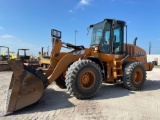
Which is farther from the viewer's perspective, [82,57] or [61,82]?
[61,82]

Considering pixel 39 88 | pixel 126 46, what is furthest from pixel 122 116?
pixel 126 46

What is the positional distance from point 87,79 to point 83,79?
0.65ft

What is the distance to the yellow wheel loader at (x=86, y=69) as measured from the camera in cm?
556

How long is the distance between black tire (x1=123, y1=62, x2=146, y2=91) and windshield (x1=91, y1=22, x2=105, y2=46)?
5.14ft

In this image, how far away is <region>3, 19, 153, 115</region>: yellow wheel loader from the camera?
219 inches

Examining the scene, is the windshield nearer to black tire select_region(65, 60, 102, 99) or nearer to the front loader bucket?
black tire select_region(65, 60, 102, 99)

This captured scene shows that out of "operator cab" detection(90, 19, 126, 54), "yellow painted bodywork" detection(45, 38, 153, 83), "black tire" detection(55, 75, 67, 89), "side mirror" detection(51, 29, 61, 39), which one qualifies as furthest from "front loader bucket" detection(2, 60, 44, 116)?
"operator cab" detection(90, 19, 126, 54)

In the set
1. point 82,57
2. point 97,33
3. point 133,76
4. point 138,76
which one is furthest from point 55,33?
point 138,76

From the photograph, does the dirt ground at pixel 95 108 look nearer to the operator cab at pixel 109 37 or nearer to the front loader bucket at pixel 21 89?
the front loader bucket at pixel 21 89

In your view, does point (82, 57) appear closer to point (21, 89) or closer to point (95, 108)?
point (95, 108)

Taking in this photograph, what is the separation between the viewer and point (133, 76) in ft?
27.9

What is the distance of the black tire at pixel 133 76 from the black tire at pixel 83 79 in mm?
1645

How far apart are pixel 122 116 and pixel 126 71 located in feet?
11.3

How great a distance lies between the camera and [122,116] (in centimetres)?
518
